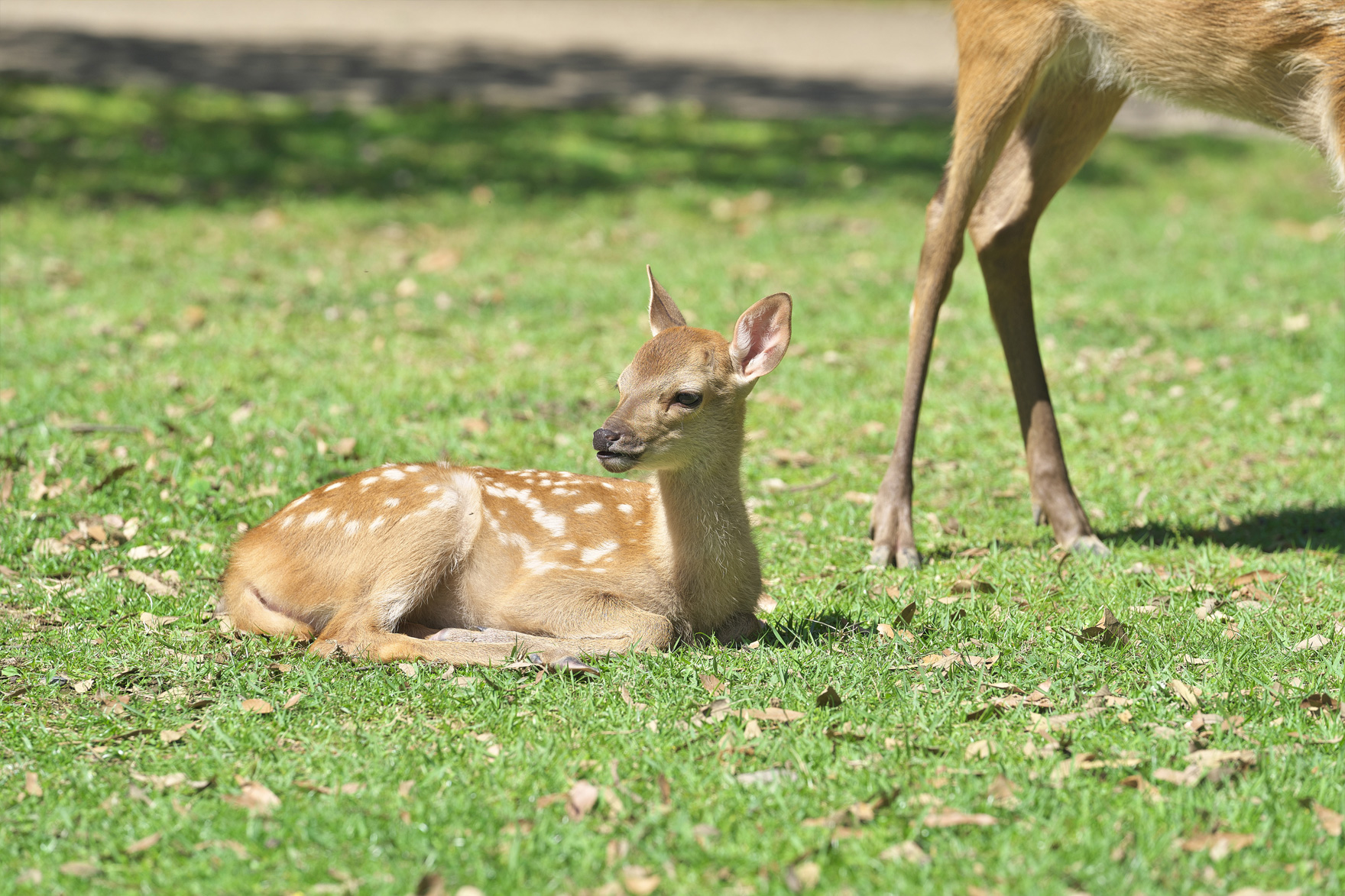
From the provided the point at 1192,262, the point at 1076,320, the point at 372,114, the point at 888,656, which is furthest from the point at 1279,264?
the point at 372,114

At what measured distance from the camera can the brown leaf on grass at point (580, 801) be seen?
3.83m

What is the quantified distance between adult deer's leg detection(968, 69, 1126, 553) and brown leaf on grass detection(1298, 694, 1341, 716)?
1982mm

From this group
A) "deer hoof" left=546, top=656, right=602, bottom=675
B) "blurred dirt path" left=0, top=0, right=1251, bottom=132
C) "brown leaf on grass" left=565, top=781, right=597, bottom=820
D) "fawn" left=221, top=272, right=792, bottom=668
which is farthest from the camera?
"blurred dirt path" left=0, top=0, right=1251, bottom=132

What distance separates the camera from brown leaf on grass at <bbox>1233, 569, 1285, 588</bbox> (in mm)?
5773

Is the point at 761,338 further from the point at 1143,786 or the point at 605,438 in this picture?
the point at 1143,786

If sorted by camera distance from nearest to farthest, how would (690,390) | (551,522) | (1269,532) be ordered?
1. (690,390)
2. (551,522)
3. (1269,532)

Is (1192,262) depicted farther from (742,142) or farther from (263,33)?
(263,33)

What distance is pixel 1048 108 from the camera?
21.4 feet

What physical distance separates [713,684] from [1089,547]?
90.1 inches

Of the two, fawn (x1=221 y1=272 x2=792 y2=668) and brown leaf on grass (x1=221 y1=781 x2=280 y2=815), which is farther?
fawn (x1=221 y1=272 x2=792 y2=668)

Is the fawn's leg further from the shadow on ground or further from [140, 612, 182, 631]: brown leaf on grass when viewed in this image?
the shadow on ground

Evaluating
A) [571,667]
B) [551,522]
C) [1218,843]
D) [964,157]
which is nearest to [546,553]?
[551,522]

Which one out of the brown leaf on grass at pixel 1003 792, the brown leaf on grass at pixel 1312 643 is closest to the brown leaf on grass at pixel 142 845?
the brown leaf on grass at pixel 1003 792

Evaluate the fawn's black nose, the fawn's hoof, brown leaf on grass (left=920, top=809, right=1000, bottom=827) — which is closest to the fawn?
the fawn's black nose
